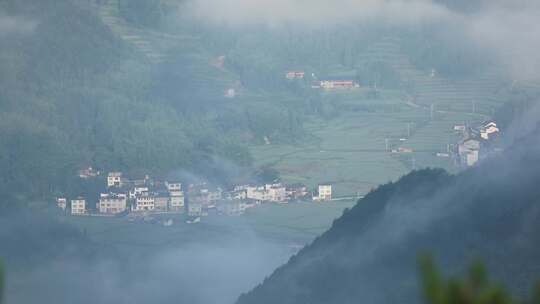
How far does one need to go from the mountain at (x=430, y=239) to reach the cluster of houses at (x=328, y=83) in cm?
793

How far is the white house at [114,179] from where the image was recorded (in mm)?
15359

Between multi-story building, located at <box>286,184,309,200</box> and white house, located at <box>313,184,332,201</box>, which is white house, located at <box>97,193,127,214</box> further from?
white house, located at <box>313,184,332,201</box>

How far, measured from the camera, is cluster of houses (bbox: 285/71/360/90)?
740 inches

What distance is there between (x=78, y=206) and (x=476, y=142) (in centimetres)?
474

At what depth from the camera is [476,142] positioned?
14438 mm

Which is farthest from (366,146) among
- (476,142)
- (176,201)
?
(176,201)

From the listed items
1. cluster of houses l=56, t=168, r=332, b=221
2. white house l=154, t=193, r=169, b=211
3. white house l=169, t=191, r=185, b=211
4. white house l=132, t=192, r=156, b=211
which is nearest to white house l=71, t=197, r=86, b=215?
cluster of houses l=56, t=168, r=332, b=221

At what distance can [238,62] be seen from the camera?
1947 cm

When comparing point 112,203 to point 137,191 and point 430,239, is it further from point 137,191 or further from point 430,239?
point 430,239

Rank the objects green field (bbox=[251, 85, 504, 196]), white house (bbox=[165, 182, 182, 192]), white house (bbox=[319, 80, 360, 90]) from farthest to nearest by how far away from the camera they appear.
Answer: white house (bbox=[319, 80, 360, 90]), white house (bbox=[165, 182, 182, 192]), green field (bbox=[251, 85, 504, 196])

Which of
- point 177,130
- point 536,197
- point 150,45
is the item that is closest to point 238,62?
point 150,45

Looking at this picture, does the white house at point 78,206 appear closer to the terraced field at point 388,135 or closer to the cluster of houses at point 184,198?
the cluster of houses at point 184,198

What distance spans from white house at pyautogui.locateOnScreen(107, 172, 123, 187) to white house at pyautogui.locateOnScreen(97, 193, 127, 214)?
0.48 meters

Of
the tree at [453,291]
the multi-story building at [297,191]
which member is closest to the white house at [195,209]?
the multi-story building at [297,191]
